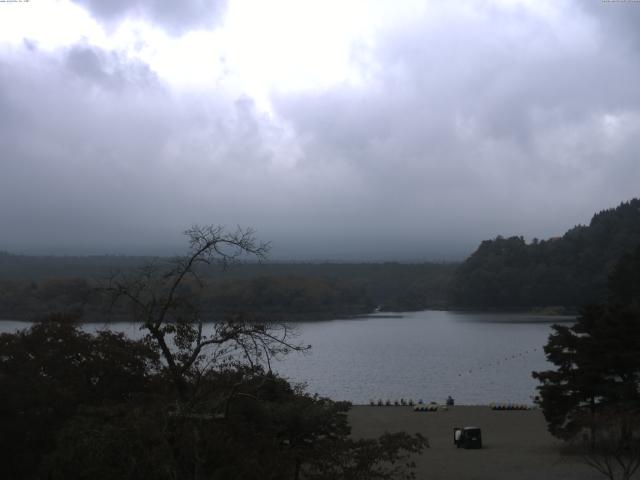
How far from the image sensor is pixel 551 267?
305 ft

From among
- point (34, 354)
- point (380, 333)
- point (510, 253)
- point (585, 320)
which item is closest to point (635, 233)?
point (510, 253)

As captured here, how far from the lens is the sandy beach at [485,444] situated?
16.2m

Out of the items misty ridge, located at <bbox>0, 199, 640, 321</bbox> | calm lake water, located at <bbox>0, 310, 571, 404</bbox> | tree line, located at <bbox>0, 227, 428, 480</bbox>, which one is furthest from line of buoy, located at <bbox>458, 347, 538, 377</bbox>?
misty ridge, located at <bbox>0, 199, 640, 321</bbox>

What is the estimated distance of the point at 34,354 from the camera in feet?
47.0

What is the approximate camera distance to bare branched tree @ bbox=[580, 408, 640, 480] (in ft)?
46.8

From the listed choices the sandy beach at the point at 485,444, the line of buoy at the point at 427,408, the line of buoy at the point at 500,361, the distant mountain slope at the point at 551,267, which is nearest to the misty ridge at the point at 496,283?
the distant mountain slope at the point at 551,267

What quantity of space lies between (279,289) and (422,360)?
136ft

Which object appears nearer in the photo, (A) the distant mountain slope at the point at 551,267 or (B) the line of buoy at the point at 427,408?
(B) the line of buoy at the point at 427,408

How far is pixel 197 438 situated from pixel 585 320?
1492 centimetres

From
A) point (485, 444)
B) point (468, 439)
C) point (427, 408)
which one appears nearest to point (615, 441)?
point (468, 439)

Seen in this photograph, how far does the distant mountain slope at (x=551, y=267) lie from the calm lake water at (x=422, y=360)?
13.3 m

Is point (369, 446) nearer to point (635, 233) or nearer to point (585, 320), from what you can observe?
point (585, 320)

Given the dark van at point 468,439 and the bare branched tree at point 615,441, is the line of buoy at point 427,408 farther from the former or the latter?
the bare branched tree at point 615,441

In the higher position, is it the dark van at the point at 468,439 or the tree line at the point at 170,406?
the tree line at the point at 170,406
